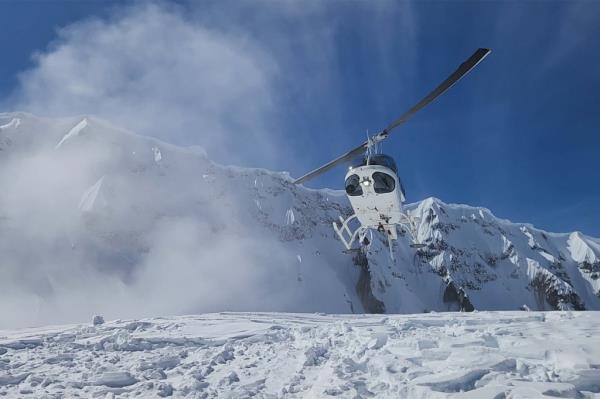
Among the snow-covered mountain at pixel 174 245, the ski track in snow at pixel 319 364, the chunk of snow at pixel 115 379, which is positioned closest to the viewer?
the ski track in snow at pixel 319 364

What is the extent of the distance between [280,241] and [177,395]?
8993cm

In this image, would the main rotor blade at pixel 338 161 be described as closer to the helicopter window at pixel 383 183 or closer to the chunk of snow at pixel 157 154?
the helicopter window at pixel 383 183

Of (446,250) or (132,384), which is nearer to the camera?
(132,384)

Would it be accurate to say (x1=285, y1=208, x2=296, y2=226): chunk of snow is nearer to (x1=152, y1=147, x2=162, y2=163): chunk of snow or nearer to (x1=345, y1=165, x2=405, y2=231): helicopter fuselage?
(x1=152, y1=147, x2=162, y2=163): chunk of snow

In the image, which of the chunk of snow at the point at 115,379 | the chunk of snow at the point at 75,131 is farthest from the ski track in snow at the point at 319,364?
the chunk of snow at the point at 75,131

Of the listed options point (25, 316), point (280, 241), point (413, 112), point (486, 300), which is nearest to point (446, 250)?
point (486, 300)

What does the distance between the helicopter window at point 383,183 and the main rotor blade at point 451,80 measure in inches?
70.4

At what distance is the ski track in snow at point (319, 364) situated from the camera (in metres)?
5.39

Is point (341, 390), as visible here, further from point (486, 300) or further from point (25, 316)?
point (486, 300)

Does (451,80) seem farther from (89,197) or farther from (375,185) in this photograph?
(89,197)

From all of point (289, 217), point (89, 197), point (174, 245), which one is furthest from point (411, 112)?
point (289, 217)

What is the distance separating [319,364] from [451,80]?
723cm

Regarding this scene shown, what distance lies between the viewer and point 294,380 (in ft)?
21.3

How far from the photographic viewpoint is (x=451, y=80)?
10.0 m
